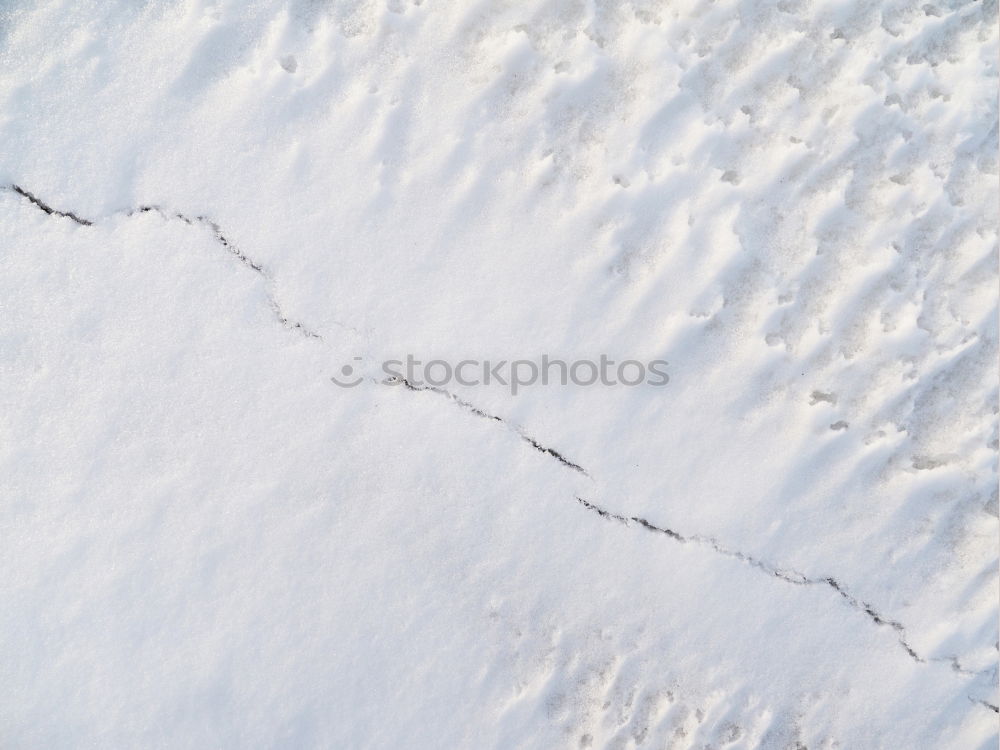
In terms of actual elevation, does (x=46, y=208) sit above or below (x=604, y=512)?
below

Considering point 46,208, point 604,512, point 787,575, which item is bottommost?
point 46,208

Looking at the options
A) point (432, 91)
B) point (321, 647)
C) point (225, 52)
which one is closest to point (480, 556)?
point (321, 647)

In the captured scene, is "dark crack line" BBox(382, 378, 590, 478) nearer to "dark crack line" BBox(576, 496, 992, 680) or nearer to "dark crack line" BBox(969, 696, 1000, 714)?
"dark crack line" BBox(576, 496, 992, 680)

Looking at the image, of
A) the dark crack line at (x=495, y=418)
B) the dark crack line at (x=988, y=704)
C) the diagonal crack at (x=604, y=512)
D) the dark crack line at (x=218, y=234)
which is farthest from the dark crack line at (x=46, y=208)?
the dark crack line at (x=988, y=704)

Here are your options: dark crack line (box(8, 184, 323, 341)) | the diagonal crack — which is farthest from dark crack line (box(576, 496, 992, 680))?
dark crack line (box(8, 184, 323, 341))

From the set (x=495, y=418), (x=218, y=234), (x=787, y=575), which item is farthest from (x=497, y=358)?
(x=787, y=575)

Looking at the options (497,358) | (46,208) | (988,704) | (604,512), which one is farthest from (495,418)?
(988,704)

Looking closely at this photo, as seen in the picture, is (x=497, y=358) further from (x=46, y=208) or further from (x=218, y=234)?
(x=46, y=208)
